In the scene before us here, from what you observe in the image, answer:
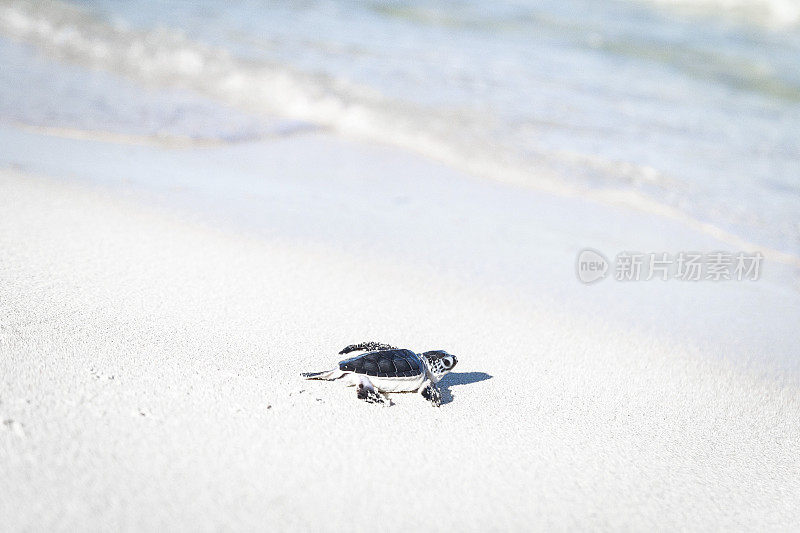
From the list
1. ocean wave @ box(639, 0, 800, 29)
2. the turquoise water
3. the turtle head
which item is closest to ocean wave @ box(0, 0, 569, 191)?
the turquoise water

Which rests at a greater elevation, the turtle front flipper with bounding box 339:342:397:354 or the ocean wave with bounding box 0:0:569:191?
the ocean wave with bounding box 0:0:569:191

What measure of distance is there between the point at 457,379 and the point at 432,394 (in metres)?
0.35

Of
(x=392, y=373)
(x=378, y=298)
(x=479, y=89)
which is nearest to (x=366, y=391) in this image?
(x=392, y=373)

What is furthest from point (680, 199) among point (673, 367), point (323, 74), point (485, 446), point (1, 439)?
point (1, 439)

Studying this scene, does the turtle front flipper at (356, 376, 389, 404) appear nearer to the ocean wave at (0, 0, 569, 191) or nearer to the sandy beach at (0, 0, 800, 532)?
the sandy beach at (0, 0, 800, 532)

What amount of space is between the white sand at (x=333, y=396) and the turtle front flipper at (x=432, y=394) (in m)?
0.07

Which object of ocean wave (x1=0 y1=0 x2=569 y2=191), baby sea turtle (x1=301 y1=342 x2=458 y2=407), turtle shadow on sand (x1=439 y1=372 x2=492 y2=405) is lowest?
turtle shadow on sand (x1=439 y1=372 x2=492 y2=405)

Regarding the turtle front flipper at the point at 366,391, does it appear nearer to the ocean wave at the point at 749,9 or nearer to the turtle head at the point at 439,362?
the turtle head at the point at 439,362

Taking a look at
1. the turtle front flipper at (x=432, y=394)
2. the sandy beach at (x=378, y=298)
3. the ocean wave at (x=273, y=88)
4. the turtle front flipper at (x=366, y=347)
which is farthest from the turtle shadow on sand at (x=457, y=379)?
the ocean wave at (x=273, y=88)

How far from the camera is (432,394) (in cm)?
303

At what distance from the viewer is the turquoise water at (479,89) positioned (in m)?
7.18

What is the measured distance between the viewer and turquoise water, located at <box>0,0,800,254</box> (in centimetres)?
718

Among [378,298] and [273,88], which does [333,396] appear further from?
[273,88]

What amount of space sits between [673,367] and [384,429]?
78.5 inches
